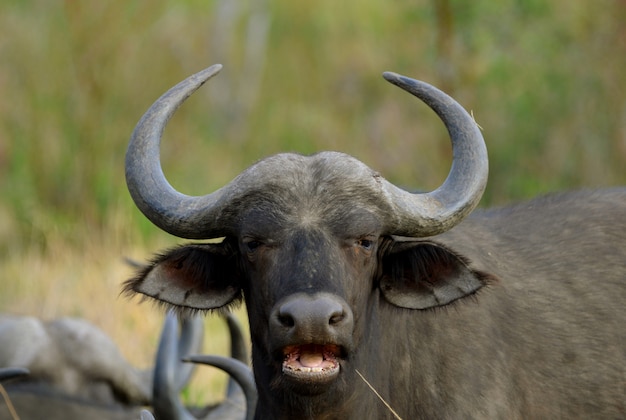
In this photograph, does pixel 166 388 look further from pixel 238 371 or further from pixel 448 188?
pixel 448 188

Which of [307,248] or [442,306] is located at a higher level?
[307,248]

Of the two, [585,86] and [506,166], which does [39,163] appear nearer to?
[506,166]

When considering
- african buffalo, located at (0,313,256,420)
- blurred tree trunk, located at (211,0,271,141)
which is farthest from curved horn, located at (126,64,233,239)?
blurred tree trunk, located at (211,0,271,141)

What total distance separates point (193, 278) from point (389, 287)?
33.1 inches

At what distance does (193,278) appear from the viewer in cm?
494

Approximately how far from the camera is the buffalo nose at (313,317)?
4.15 metres

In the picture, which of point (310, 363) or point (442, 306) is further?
point (442, 306)

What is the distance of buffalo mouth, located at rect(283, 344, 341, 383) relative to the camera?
14.2 feet

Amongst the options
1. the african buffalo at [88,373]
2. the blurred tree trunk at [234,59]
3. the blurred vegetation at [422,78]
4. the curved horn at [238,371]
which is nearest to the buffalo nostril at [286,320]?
the curved horn at [238,371]

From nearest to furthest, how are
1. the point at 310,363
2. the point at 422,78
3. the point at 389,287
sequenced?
the point at 310,363, the point at 389,287, the point at 422,78

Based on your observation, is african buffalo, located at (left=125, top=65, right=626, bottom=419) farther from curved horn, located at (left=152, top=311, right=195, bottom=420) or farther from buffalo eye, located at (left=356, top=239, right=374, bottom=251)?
curved horn, located at (left=152, top=311, right=195, bottom=420)

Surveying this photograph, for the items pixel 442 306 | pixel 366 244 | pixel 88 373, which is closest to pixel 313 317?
pixel 366 244

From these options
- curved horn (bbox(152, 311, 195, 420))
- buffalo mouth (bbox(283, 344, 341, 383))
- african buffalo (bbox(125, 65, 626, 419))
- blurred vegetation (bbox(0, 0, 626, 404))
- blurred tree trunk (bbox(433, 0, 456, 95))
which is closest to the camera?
buffalo mouth (bbox(283, 344, 341, 383))

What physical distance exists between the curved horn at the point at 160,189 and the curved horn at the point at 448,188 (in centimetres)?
76
